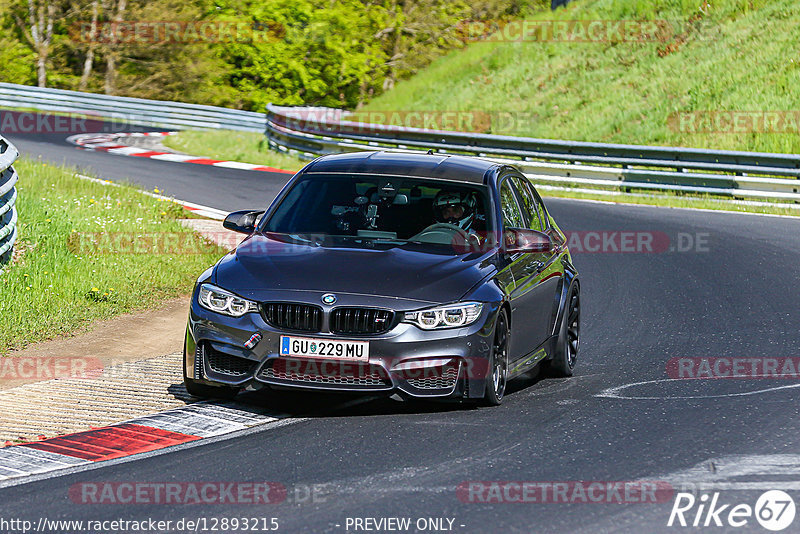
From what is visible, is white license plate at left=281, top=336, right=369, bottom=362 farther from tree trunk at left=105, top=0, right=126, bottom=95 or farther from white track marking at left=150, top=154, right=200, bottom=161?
tree trunk at left=105, top=0, right=126, bottom=95

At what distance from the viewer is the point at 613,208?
2142 centimetres

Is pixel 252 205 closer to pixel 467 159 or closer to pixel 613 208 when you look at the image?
pixel 613 208

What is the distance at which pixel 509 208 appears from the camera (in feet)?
29.2

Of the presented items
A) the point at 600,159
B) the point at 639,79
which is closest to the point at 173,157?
the point at 600,159

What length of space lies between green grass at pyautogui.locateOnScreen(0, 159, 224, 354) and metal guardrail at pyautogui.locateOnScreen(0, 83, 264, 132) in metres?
19.9

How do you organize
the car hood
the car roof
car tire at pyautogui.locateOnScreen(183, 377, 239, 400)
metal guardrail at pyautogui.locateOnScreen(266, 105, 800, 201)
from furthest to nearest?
metal guardrail at pyautogui.locateOnScreen(266, 105, 800, 201) → the car roof → car tire at pyautogui.locateOnScreen(183, 377, 239, 400) → the car hood

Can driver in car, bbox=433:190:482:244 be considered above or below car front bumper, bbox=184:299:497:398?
above

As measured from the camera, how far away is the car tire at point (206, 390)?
301 inches

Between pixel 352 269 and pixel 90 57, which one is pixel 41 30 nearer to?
pixel 90 57

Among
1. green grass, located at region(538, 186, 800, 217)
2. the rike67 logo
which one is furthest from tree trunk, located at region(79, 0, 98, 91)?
the rike67 logo

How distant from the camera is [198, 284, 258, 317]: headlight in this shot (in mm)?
7312

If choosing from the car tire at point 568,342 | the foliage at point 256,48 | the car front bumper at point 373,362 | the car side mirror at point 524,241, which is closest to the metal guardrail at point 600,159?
the car tire at point 568,342

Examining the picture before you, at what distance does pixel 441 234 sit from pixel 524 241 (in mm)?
569

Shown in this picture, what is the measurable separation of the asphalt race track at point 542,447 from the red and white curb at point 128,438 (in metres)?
0.21
